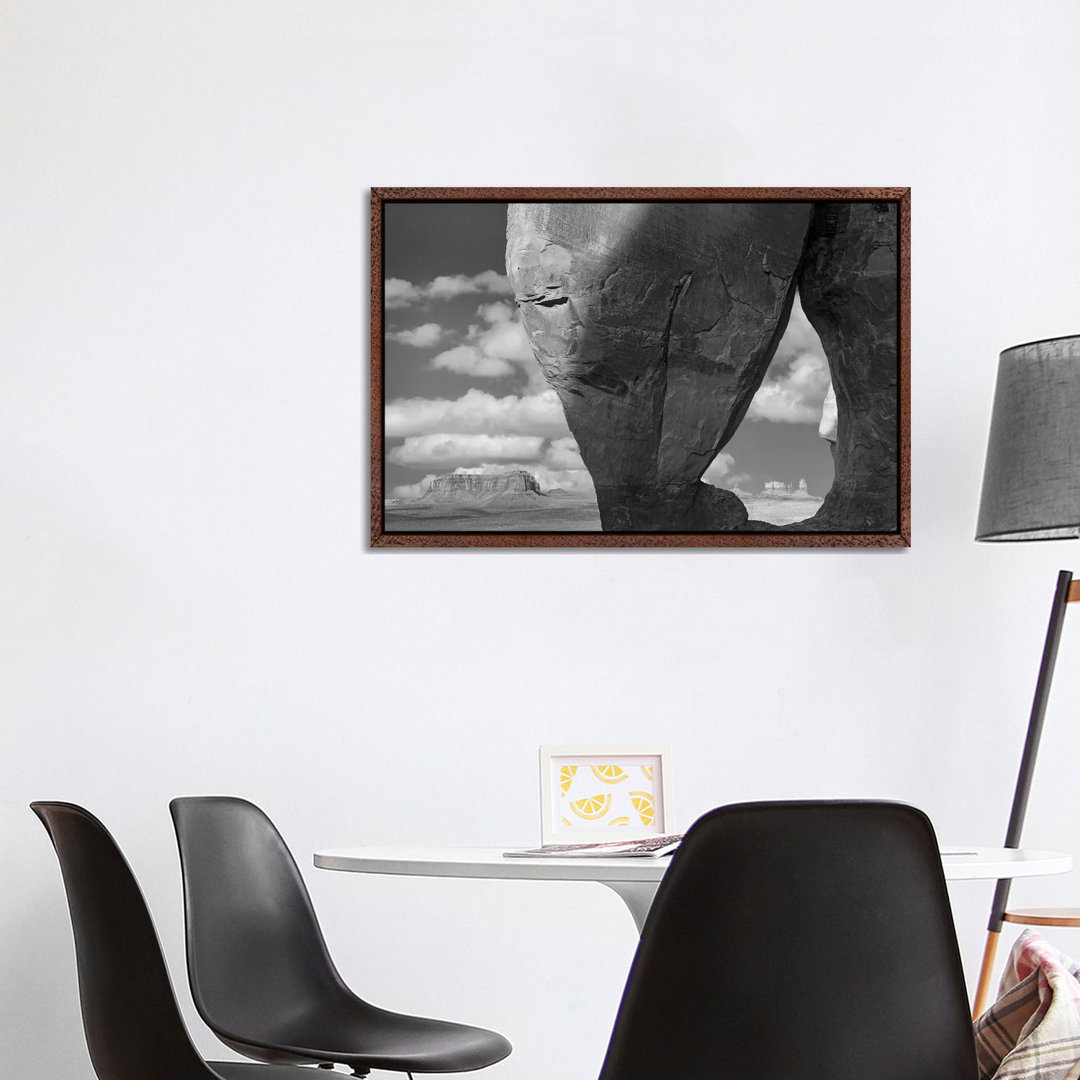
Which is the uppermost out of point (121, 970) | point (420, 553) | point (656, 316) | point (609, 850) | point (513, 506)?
point (656, 316)

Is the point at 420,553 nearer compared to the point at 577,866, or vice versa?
the point at 577,866

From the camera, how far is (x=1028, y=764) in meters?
2.50

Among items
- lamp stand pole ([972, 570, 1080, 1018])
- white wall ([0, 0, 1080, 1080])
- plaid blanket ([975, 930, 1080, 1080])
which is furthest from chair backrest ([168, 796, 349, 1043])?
lamp stand pole ([972, 570, 1080, 1018])

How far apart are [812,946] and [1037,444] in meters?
1.40

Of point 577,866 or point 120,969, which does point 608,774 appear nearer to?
point 577,866

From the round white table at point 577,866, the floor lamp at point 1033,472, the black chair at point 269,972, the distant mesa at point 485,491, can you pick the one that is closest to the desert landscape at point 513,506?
the distant mesa at point 485,491

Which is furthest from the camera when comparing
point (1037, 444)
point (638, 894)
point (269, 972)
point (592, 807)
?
point (1037, 444)

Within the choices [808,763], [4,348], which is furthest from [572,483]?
[4,348]

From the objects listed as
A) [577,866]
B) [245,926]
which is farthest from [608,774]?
[245,926]

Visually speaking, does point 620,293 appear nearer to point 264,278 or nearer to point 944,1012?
point 264,278

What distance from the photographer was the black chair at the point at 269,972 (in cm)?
201

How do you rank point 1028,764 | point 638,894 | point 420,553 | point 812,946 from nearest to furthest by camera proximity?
point 812,946 < point 638,894 < point 1028,764 < point 420,553

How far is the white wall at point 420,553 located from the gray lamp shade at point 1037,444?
361 mm

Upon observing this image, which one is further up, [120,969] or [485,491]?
[485,491]
